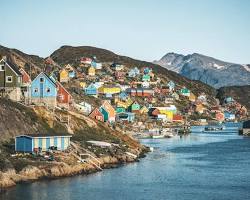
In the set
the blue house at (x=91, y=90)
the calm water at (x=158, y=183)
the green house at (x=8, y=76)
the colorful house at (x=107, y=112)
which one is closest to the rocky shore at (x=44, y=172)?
the calm water at (x=158, y=183)

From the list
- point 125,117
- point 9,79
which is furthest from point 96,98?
point 9,79

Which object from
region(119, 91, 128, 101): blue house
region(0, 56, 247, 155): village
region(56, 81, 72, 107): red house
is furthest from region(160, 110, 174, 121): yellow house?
region(56, 81, 72, 107): red house

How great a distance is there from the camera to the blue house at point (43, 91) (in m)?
84.9

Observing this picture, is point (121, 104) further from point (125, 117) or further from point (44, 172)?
point (44, 172)

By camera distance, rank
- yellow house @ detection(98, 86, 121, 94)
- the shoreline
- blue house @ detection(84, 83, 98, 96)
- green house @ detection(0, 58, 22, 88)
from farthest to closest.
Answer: yellow house @ detection(98, 86, 121, 94) → blue house @ detection(84, 83, 98, 96) → green house @ detection(0, 58, 22, 88) → the shoreline

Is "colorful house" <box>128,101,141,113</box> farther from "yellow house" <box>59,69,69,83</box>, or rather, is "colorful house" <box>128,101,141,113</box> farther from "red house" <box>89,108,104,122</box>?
"red house" <box>89,108,104,122</box>

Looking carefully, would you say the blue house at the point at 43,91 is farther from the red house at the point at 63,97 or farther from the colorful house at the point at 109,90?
the colorful house at the point at 109,90

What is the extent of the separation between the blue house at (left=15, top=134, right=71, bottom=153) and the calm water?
584 centimetres

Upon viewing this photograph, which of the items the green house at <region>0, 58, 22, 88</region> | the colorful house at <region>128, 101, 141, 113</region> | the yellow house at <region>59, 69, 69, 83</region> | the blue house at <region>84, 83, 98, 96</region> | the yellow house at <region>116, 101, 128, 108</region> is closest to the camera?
the green house at <region>0, 58, 22, 88</region>

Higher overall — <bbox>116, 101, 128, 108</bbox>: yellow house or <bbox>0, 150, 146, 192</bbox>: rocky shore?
<bbox>116, 101, 128, 108</bbox>: yellow house

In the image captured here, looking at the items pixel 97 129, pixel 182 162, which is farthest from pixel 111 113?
pixel 182 162

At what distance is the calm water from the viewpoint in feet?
173

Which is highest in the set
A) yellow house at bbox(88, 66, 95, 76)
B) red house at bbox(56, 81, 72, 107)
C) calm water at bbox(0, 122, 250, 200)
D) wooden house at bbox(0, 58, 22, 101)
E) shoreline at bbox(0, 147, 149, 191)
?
yellow house at bbox(88, 66, 95, 76)

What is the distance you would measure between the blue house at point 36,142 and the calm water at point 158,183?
584 cm
